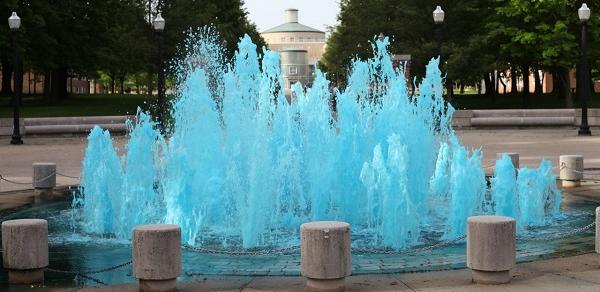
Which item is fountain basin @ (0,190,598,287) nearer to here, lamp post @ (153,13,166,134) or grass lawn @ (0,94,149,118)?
lamp post @ (153,13,166,134)

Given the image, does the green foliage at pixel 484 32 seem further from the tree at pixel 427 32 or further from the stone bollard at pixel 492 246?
the stone bollard at pixel 492 246

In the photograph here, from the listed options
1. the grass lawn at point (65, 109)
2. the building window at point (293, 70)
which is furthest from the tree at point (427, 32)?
the building window at point (293, 70)

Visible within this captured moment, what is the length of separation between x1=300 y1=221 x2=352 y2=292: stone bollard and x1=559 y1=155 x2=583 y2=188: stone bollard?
8827 mm

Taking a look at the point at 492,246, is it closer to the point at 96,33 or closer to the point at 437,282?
the point at 437,282

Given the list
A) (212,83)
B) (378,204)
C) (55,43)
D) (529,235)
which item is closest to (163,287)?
(378,204)

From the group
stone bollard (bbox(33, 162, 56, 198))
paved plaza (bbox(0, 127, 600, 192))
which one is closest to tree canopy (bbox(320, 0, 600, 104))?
paved plaza (bbox(0, 127, 600, 192))

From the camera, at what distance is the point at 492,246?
6.70 meters

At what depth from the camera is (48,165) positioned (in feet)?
47.9

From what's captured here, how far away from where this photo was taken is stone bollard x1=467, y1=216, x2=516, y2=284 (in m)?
6.69

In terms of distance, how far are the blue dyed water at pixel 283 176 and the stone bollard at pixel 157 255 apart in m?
2.51

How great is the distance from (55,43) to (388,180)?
3471cm

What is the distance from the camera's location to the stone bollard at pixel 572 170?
14.2 metres

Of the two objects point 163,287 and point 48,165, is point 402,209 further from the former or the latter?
point 48,165

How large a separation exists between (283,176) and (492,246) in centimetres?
508
